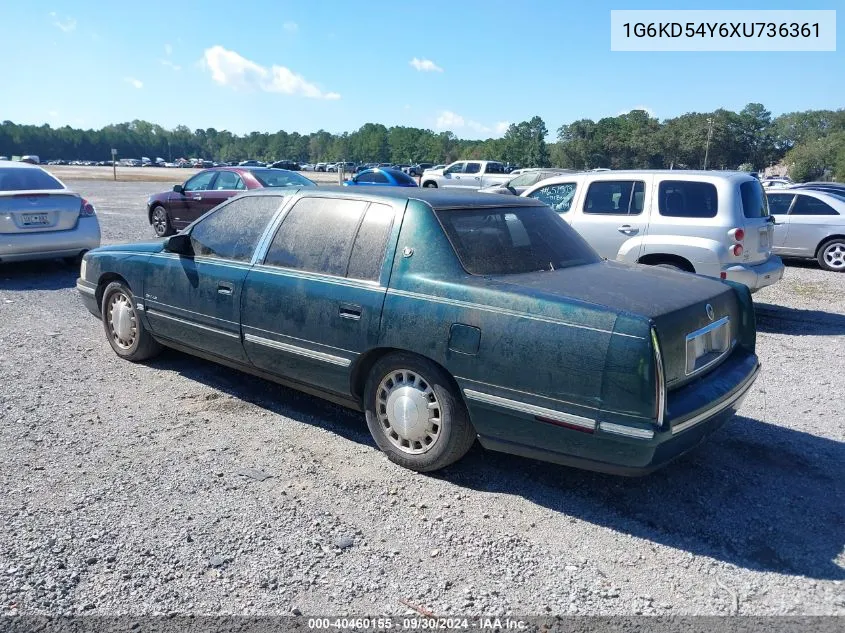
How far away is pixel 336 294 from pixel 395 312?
504 millimetres

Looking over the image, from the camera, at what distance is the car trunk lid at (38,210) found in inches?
355

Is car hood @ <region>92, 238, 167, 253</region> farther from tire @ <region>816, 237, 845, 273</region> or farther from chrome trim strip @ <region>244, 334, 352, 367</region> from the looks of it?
tire @ <region>816, 237, 845, 273</region>

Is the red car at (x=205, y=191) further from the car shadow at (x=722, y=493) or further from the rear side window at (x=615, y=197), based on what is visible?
the car shadow at (x=722, y=493)

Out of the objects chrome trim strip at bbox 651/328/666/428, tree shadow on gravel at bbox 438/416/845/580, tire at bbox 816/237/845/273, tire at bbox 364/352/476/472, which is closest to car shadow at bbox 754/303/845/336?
tree shadow on gravel at bbox 438/416/845/580

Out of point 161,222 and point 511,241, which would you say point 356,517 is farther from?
point 161,222

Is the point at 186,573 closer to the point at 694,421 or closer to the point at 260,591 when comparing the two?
the point at 260,591

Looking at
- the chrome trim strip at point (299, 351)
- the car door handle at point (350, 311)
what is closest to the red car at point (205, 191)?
the chrome trim strip at point (299, 351)

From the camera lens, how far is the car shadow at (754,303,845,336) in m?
7.87

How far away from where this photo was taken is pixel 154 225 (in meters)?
15.2

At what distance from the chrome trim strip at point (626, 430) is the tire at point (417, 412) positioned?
84 cm

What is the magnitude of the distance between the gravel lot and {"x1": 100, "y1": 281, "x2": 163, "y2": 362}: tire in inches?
18.6

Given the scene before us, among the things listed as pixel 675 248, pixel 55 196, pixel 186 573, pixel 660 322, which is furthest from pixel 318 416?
pixel 55 196

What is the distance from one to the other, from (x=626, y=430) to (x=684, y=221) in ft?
17.6

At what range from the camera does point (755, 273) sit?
7.68 metres
